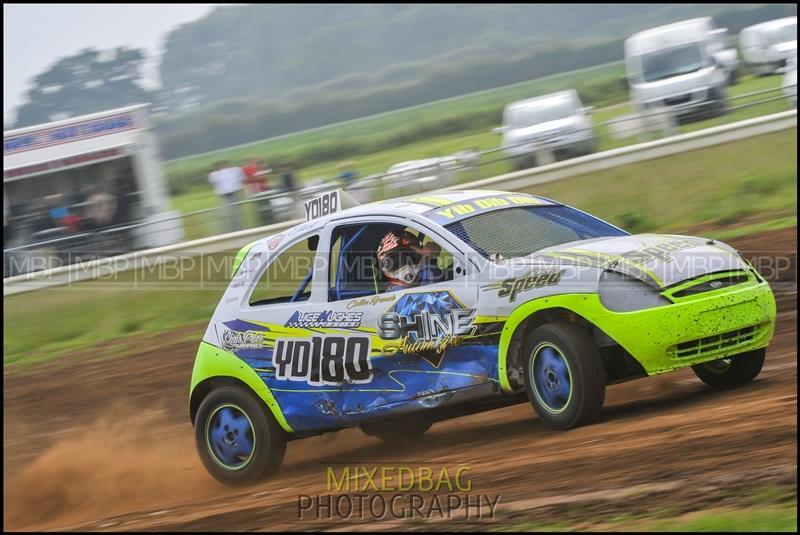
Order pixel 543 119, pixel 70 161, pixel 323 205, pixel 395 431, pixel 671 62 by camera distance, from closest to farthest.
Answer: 1. pixel 323 205
2. pixel 395 431
3. pixel 70 161
4. pixel 543 119
5. pixel 671 62

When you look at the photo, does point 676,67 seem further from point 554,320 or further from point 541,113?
point 554,320

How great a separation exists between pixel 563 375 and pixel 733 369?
1.58 meters

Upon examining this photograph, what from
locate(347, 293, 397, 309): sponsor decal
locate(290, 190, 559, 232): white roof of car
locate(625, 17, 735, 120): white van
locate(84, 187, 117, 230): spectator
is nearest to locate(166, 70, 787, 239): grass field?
locate(625, 17, 735, 120): white van

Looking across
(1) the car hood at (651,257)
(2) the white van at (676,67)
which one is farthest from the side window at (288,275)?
(2) the white van at (676,67)

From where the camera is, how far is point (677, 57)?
73.0 feet

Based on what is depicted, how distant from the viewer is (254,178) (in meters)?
19.0

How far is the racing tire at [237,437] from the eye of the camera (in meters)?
7.75

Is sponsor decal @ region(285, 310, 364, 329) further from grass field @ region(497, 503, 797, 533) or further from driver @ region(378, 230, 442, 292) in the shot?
grass field @ region(497, 503, 797, 533)

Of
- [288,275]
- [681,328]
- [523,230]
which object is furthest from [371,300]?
[288,275]

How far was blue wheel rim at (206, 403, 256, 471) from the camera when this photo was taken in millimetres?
7840

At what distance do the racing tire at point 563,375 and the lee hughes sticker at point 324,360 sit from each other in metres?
1.19

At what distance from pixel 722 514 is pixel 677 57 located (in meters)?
18.9

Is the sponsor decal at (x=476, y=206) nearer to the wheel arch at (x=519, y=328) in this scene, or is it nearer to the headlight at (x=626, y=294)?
the wheel arch at (x=519, y=328)

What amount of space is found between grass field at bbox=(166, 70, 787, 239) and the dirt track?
5.20m
